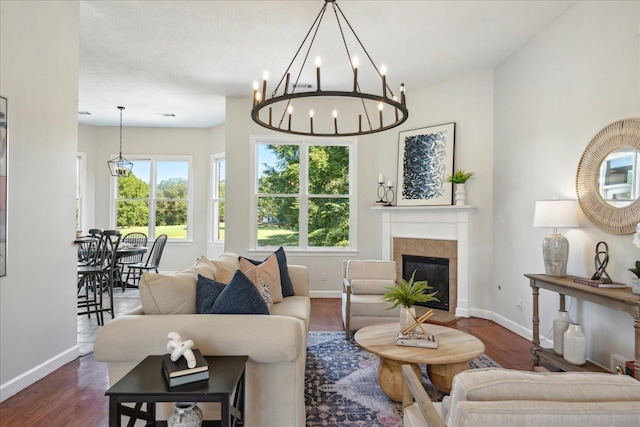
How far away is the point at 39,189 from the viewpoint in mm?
2877

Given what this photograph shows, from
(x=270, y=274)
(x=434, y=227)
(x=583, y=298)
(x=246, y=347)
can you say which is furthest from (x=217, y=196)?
(x=583, y=298)

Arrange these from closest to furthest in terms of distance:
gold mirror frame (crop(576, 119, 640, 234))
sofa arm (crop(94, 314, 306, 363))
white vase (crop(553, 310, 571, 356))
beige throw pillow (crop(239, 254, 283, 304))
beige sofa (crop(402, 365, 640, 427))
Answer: beige sofa (crop(402, 365, 640, 427)) < sofa arm (crop(94, 314, 306, 363)) < gold mirror frame (crop(576, 119, 640, 234)) < white vase (crop(553, 310, 571, 356)) < beige throw pillow (crop(239, 254, 283, 304))

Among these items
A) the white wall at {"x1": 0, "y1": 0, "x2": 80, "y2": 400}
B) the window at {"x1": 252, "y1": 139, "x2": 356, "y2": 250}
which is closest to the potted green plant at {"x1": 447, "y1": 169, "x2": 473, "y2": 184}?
the window at {"x1": 252, "y1": 139, "x2": 356, "y2": 250}

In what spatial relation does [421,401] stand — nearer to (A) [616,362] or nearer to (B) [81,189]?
(A) [616,362]

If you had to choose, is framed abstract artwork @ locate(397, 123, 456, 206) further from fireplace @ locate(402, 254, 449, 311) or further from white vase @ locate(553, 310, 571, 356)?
white vase @ locate(553, 310, 571, 356)

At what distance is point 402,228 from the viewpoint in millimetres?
5250

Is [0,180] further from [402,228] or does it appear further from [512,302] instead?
[512,302]

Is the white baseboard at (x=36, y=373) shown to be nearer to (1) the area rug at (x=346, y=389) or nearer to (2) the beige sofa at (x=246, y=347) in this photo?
(2) the beige sofa at (x=246, y=347)

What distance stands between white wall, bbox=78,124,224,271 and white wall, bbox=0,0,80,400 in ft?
13.8

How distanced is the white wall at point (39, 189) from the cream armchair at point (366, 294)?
256 cm

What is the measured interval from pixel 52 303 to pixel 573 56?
4940 mm

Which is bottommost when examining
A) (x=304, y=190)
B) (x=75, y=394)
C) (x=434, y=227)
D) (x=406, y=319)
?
(x=75, y=394)

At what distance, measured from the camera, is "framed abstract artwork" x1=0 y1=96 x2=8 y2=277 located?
2.49 m

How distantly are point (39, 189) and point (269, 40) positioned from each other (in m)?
2.55
